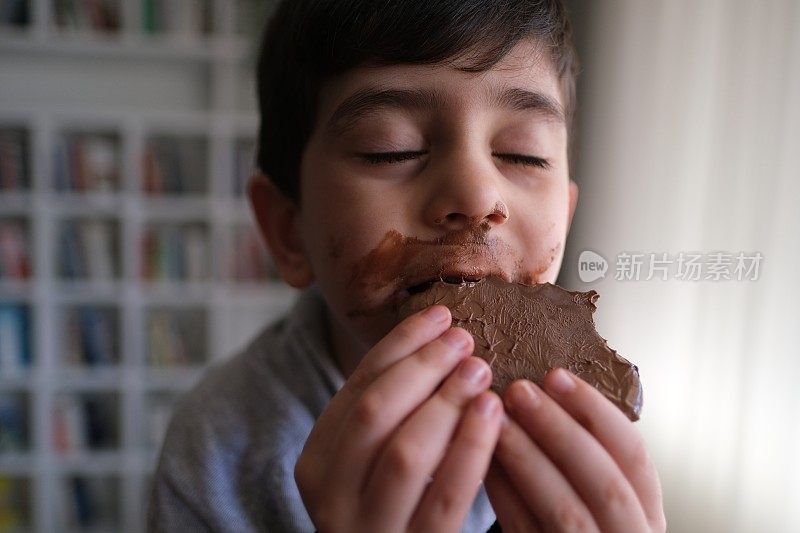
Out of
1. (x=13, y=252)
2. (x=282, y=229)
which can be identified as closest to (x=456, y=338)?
(x=282, y=229)

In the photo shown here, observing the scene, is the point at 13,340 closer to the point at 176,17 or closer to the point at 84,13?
the point at 84,13

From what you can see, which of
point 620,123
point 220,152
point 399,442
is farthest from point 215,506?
point 220,152

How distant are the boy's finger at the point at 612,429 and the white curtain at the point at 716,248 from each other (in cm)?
3

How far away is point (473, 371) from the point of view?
520 mm

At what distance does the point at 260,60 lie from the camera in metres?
0.99

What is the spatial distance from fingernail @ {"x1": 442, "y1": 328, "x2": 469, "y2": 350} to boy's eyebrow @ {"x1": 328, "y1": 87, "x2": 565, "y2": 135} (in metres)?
0.23

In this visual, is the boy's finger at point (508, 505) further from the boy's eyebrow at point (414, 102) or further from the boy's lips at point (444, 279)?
the boy's eyebrow at point (414, 102)

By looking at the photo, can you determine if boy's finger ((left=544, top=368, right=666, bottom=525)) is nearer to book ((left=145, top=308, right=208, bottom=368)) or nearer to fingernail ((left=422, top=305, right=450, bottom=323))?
fingernail ((left=422, top=305, right=450, bottom=323))

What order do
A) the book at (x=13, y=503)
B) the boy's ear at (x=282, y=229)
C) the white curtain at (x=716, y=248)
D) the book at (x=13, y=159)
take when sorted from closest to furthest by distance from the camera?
the white curtain at (x=716, y=248) → the boy's ear at (x=282, y=229) → the book at (x=13, y=159) → the book at (x=13, y=503)

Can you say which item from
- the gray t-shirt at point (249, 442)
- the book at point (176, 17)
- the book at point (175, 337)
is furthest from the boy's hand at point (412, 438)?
the book at point (176, 17)

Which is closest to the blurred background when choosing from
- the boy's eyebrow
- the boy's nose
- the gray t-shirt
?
the gray t-shirt

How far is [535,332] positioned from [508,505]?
16cm

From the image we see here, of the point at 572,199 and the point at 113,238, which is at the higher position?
the point at 572,199

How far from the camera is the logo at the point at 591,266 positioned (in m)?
0.54
